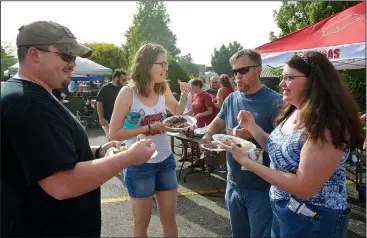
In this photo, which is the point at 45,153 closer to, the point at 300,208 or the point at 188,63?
the point at 300,208

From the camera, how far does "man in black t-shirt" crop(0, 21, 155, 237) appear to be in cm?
135

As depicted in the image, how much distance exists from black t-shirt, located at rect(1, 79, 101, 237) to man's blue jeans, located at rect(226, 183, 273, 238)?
1.32m

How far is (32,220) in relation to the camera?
1.47 metres

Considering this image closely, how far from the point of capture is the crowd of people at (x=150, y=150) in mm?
1394

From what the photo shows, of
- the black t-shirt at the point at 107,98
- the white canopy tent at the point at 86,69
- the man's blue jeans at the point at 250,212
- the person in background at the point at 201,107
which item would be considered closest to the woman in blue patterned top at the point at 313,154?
the man's blue jeans at the point at 250,212

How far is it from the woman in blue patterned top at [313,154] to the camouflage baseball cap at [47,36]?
3.89 feet

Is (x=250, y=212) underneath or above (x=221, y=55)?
underneath

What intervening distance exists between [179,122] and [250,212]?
127 centimetres

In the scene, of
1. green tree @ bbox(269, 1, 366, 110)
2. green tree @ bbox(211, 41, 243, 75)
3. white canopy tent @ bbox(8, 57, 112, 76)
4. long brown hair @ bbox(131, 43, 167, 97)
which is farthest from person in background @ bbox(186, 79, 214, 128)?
green tree @ bbox(211, 41, 243, 75)

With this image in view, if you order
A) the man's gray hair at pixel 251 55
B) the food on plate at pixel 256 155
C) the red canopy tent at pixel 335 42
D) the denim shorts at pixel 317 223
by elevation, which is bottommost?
the denim shorts at pixel 317 223

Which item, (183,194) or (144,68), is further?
(183,194)

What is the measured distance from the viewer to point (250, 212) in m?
2.50

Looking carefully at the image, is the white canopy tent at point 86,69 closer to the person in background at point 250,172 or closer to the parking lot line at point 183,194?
the parking lot line at point 183,194

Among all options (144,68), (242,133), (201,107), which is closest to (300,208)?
(242,133)
